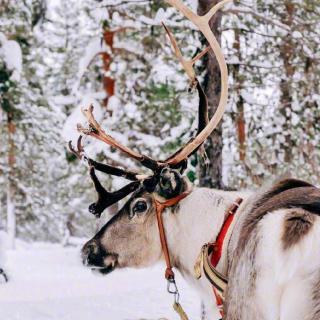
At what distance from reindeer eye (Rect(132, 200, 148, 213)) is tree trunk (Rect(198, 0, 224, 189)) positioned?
3.95 metres

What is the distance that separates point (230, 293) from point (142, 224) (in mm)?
1266

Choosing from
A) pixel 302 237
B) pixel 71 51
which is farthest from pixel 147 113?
pixel 302 237

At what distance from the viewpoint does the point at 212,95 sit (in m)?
7.92

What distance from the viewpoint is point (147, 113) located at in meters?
16.5

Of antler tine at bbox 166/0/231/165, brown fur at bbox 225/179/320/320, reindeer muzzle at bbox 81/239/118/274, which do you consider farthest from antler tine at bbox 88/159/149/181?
brown fur at bbox 225/179/320/320

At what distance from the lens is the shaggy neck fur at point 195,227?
3645 millimetres

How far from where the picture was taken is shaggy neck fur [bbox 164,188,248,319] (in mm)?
3645

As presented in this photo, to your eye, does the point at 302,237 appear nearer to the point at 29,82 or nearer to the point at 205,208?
the point at 205,208

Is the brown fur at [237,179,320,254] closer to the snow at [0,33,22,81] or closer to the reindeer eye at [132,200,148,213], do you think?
the reindeer eye at [132,200,148,213]

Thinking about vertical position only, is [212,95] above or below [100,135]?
Result: above

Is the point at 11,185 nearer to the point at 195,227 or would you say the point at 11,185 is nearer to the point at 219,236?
the point at 195,227

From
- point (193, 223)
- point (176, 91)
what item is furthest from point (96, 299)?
point (193, 223)

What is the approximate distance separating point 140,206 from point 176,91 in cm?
810

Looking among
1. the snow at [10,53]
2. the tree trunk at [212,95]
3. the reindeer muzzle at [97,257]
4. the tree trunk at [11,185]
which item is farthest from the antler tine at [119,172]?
the tree trunk at [11,185]
